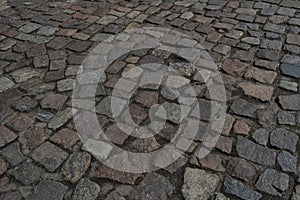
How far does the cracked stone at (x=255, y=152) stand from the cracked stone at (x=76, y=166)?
111 centimetres

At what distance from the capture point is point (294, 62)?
128 inches

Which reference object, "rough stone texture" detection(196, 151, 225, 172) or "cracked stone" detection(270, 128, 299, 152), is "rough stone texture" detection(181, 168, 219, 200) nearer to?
"rough stone texture" detection(196, 151, 225, 172)

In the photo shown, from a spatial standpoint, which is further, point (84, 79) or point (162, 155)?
point (84, 79)

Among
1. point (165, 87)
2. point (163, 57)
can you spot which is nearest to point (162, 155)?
point (165, 87)

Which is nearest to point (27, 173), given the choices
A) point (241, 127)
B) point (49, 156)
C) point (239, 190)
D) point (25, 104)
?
point (49, 156)

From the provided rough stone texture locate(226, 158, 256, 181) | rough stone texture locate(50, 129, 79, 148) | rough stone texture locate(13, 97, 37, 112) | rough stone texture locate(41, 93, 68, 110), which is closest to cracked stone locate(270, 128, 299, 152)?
rough stone texture locate(226, 158, 256, 181)

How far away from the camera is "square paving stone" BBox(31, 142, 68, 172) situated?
2.34 meters

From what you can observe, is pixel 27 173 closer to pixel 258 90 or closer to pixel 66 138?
pixel 66 138

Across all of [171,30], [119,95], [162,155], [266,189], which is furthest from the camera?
[171,30]

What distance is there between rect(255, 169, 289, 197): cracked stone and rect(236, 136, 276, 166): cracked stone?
9 centimetres

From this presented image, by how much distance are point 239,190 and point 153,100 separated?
→ 1059 mm

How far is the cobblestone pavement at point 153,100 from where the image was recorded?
7.26 feet

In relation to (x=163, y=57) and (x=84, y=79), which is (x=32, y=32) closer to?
(x=84, y=79)

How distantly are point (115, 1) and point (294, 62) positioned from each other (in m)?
2.53
